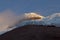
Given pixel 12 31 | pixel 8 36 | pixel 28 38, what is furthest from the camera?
pixel 12 31

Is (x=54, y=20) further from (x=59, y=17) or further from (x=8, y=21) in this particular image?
(x=8, y=21)

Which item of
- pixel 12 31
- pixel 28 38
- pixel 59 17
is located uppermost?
pixel 59 17

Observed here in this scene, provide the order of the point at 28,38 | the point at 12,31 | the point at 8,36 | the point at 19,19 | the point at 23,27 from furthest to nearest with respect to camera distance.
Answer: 1. the point at 19,19
2. the point at 23,27
3. the point at 12,31
4. the point at 8,36
5. the point at 28,38

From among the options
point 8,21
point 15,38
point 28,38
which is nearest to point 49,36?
point 28,38

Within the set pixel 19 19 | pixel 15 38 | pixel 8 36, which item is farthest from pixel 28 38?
pixel 19 19

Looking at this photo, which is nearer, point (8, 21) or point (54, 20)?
point (54, 20)

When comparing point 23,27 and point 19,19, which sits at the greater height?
point 19,19
